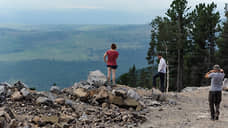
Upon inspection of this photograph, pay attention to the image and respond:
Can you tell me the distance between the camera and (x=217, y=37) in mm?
45781

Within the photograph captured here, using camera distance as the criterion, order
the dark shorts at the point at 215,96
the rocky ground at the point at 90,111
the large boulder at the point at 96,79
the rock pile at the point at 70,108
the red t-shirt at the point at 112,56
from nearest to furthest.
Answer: the rock pile at the point at 70,108, the rocky ground at the point at 90,111, the dark shorts at the point at 215,96, the red t-shirt at the point at 112,56, the large boulder at the point at 96,79

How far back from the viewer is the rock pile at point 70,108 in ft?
32.0

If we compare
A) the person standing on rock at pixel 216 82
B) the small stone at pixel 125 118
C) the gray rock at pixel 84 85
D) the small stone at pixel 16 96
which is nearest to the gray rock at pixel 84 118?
the small stone at pixel 125 118

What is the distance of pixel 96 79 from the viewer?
16.2 m

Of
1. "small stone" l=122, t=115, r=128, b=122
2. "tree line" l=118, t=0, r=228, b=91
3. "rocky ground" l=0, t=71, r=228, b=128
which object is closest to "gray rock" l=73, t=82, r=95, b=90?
"rocky ground" l=0, t=71, r=228, b=128

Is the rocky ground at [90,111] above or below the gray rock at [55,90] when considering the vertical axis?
below

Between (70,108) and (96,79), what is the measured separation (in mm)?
4712

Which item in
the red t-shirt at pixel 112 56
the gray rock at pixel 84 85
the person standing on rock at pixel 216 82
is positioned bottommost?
the gray rock at pixel 84 85

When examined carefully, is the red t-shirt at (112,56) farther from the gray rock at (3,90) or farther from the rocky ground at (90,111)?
the gray rock at (3,90)

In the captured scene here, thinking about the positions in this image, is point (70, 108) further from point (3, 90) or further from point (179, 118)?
point (179, 118)

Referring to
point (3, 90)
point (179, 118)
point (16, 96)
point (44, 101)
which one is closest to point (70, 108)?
point (44, 101)

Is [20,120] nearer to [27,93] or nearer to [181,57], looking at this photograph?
[27,93]

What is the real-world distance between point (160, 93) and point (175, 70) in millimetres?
33730

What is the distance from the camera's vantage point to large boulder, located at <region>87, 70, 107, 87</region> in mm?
15685
